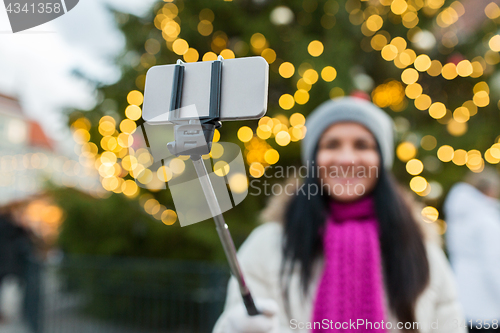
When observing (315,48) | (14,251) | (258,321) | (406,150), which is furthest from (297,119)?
(14,251)

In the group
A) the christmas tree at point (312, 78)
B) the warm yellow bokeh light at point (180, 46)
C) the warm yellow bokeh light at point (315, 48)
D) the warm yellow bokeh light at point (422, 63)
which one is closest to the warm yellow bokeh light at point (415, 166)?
the christmas tree at point (312, 78)

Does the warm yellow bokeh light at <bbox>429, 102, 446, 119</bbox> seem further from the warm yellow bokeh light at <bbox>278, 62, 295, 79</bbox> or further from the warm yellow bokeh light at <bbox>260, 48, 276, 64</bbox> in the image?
the warm yellow bokeh light at <bbox>260, 48, 276, 64</bbox>

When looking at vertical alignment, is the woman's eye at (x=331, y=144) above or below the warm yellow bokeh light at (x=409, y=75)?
below

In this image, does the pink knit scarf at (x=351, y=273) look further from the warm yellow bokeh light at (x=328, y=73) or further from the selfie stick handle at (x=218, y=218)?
the warm yellow bokeh light at (x=328, y=73)

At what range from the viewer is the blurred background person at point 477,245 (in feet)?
7.66

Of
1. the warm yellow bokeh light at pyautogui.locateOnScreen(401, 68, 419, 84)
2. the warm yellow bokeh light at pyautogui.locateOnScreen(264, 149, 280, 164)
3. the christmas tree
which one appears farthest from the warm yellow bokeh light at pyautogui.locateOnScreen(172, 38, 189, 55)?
the warm yellow bokeh light at pyautogui.locateOnScreen(401, 68, 419, 84)

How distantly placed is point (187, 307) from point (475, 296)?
2.58 metres


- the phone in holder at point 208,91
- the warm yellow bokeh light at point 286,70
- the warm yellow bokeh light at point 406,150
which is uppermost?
the warm yellow bokeh light at point 286,70

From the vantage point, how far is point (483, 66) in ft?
11.1

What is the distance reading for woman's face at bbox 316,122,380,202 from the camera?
141 cm

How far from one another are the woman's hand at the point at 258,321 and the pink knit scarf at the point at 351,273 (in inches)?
12.9

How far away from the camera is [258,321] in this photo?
956 millimetres

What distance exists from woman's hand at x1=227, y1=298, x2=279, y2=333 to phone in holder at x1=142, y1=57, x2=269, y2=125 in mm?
619

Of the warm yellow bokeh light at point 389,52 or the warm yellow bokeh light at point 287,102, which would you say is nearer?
the warm yellow bokeh light at point 287,102
